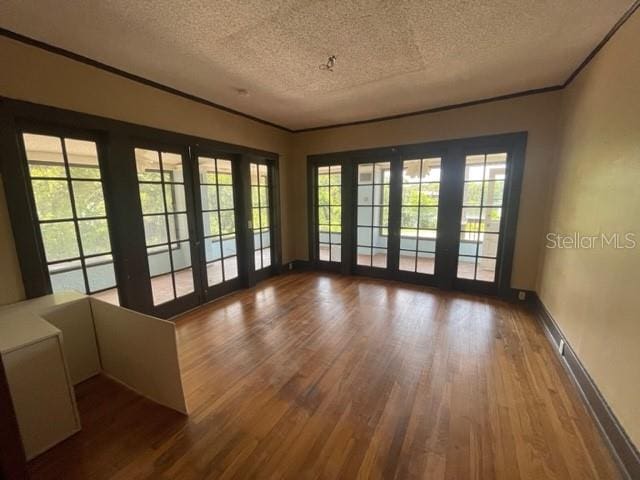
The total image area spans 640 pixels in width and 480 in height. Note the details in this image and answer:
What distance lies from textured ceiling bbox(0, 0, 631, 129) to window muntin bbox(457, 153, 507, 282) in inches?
36.2

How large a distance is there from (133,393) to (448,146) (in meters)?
4.47

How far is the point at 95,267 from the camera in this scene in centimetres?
257

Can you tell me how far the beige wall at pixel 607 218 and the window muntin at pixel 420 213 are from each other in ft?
5.00

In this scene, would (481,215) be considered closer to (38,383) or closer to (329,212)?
(329,212)

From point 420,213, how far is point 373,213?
79 centimetres

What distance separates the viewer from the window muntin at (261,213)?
14.4 feet

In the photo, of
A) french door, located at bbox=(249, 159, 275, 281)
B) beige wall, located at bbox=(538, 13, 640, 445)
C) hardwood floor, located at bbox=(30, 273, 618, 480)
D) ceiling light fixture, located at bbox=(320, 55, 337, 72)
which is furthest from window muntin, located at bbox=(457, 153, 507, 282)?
french door, located at bbox=(249, 159, 275, 281)

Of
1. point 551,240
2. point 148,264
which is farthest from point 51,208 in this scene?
point 551,240

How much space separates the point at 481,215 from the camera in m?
3.71

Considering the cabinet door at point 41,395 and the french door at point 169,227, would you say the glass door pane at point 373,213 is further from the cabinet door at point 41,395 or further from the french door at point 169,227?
the cabinet door at point 41,395

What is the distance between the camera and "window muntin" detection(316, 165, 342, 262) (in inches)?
189

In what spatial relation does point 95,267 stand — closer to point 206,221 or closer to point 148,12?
point 206,221

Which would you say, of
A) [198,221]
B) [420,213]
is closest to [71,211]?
[198,221]

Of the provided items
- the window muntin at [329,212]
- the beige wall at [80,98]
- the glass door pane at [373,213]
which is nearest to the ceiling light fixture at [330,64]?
the beige wall at [80,98]
